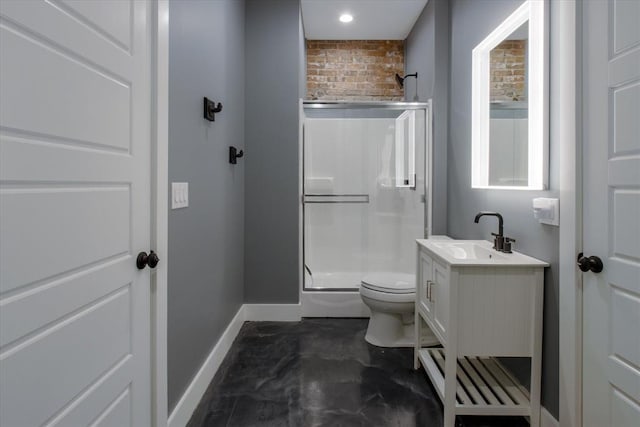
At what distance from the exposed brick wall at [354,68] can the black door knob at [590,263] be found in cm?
309

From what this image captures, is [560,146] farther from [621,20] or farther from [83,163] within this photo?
[83,163]

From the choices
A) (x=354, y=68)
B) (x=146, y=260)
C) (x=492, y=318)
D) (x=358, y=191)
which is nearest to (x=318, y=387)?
(x=492, y=318)

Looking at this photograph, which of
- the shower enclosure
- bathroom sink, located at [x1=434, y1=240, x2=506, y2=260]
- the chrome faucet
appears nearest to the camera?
the chrome faucet

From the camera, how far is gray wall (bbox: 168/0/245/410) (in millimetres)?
1517

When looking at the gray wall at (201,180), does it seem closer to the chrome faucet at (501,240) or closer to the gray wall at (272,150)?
the gray wall at (272,150)

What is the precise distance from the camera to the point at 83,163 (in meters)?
0.87

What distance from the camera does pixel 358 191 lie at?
342 centimetres

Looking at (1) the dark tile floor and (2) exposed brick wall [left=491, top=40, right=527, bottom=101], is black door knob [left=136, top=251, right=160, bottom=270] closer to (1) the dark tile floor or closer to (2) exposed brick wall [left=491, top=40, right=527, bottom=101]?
(1) the dark tile floor

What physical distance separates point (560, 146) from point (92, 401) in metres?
1.85

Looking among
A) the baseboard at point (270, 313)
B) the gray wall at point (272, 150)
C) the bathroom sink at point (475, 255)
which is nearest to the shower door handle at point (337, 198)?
the gray wall at point (272, 150)

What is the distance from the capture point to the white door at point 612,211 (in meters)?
1.10

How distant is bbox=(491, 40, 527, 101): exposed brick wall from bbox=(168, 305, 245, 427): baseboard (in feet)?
7.15

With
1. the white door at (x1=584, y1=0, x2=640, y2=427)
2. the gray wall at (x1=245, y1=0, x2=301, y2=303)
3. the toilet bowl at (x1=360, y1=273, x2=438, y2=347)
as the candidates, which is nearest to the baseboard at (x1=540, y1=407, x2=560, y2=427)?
the white door at (x1=584, y1=0, x2=640, y2=427)

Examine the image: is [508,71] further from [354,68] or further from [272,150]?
[354,68]
